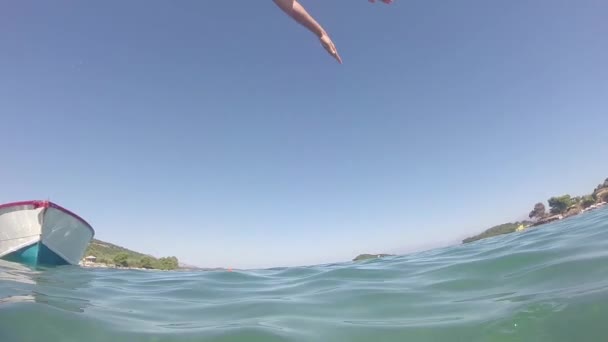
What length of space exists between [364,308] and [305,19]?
11.3 feet

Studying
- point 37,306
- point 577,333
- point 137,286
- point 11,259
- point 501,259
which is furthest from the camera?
point 11,259

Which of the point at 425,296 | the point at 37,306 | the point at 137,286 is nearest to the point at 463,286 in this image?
the point at 425,296

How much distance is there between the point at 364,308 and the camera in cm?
432

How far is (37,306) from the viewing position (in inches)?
146

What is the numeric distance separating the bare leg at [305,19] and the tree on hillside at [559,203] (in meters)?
41.8

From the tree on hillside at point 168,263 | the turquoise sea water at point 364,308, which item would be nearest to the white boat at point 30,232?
the turquoise sea water at point 364,308

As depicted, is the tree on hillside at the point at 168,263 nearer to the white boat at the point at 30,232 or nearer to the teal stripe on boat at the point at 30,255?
the white boat at the point at 30,232

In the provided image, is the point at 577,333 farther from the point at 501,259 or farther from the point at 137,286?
the point at 137,286

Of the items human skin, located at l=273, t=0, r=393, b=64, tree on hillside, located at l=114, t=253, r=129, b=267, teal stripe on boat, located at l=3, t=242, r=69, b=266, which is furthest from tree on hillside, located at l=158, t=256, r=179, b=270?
human skin, located at l=273, t=0, r=393, b=64

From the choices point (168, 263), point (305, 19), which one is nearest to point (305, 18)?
point (305, 19)

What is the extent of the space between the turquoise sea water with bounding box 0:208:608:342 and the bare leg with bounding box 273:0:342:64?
118 inches

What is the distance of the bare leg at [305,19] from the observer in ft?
12.2

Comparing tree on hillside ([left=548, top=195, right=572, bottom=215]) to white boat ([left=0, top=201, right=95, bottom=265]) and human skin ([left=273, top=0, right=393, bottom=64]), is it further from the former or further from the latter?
white boat ([left=0, top=201, right=95, bottom=265])

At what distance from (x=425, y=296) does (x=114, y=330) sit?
3.69 metres
